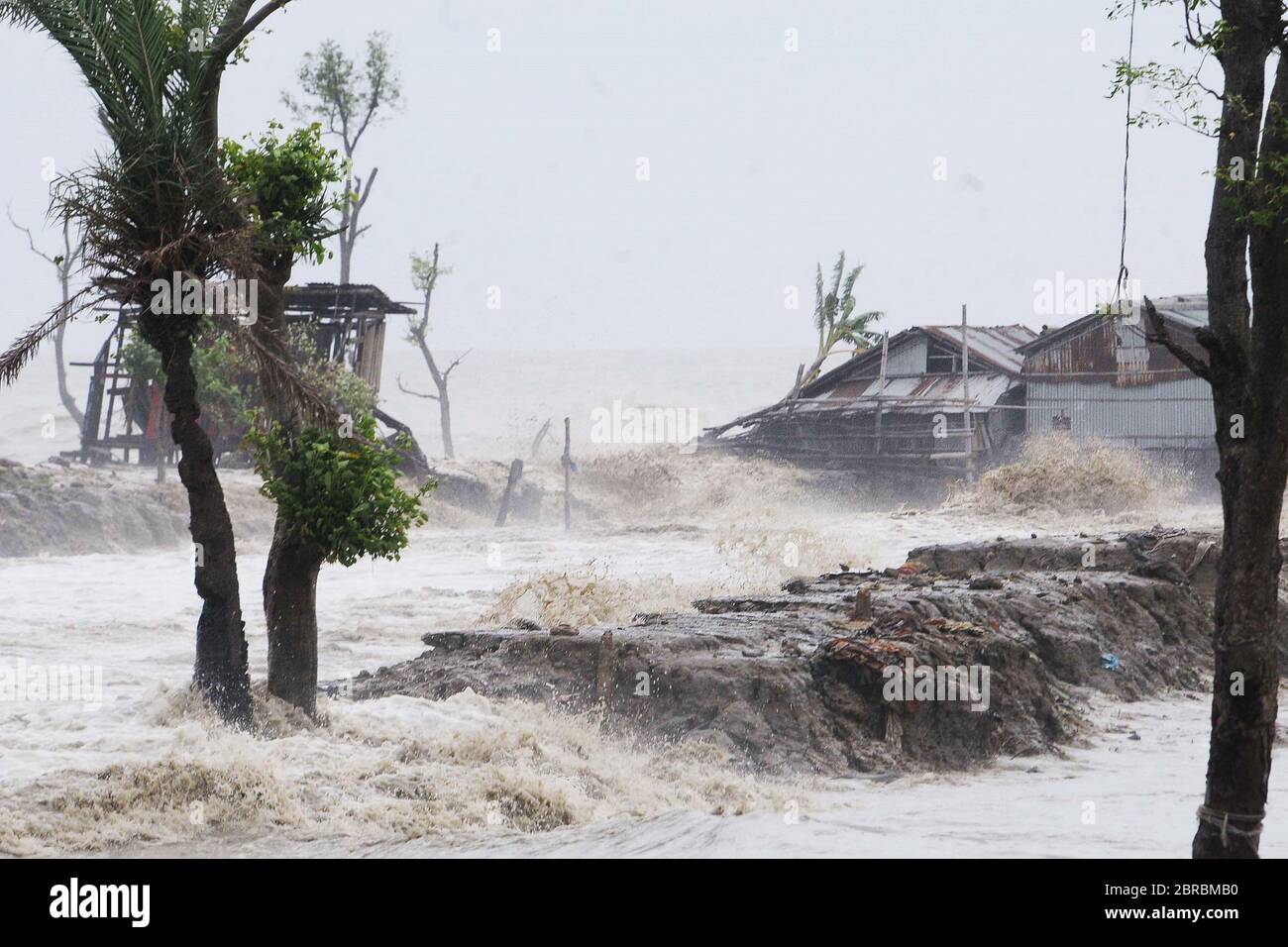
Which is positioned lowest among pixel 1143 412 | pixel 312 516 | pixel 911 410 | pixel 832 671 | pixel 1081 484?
pixel 832 671

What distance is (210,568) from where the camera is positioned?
12.8 metres

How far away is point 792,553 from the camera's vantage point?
34.0m

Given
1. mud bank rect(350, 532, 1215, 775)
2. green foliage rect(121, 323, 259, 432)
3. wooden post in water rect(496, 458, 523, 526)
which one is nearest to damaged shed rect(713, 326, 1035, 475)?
wooden post in water rect(496, 458, 523, 526)

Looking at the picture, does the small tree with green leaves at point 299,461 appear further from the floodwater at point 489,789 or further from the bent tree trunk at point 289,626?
the floodwater at point 489,789

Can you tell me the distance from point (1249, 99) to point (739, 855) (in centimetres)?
586

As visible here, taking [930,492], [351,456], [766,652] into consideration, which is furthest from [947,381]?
[351,456]

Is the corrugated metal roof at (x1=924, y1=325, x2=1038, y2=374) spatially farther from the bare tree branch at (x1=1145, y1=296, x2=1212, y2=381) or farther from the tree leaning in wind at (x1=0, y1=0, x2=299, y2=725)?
the bare tree branch at (x1=1145, y1=296, x2=1212, y2=381)

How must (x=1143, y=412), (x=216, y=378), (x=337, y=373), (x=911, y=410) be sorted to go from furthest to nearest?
(x=911, y=410) < (x=1143, y=412) < (x=216, y=378) < (x=337, y=373)

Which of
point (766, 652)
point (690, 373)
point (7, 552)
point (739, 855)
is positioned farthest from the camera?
point (690, 373)

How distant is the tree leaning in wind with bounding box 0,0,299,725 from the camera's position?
12273 millimetres

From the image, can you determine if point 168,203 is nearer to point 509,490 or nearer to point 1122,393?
point 509,490

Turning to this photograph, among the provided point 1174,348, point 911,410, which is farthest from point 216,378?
point 1174,348

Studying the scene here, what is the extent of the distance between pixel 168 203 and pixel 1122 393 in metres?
35.5
